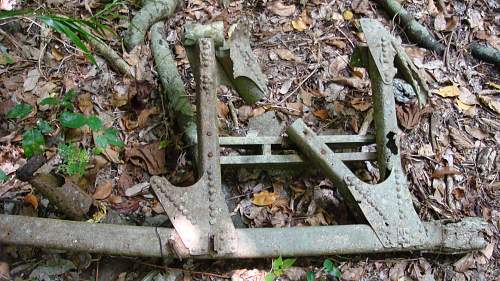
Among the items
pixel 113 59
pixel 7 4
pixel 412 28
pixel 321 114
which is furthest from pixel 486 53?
pixel 7 4

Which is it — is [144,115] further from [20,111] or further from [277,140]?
[277,140]

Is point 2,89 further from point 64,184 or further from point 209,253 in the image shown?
point 209,253

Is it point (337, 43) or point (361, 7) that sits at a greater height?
point (361, 7)

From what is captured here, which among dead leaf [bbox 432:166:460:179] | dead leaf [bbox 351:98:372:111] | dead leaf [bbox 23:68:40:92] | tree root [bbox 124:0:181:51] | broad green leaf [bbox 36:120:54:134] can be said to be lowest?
dead leaf [bbox 432:166:460:179]

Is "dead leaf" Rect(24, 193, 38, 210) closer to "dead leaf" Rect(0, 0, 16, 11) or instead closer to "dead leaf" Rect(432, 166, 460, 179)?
"dead leaf" Rect(0, 0, 16, 11)

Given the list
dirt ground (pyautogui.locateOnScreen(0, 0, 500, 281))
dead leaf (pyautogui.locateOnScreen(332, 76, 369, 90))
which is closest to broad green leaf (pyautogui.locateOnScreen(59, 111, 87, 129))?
dirt ground (pyautogui.locateOnScreen(0, 0, 500, 281))

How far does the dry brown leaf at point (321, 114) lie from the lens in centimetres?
363

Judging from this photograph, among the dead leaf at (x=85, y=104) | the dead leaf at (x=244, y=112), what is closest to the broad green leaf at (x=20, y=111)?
the dead leaf at (x=85, y=104)

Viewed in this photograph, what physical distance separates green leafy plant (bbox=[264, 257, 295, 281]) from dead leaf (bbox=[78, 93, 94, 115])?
1.54 m

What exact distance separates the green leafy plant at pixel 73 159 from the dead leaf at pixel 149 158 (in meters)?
0.28

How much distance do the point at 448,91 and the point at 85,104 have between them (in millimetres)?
2459

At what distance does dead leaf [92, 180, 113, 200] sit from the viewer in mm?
3090

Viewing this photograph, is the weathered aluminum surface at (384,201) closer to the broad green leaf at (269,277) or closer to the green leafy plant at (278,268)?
the green leafy plant at (278,268)

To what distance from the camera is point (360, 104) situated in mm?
3656
